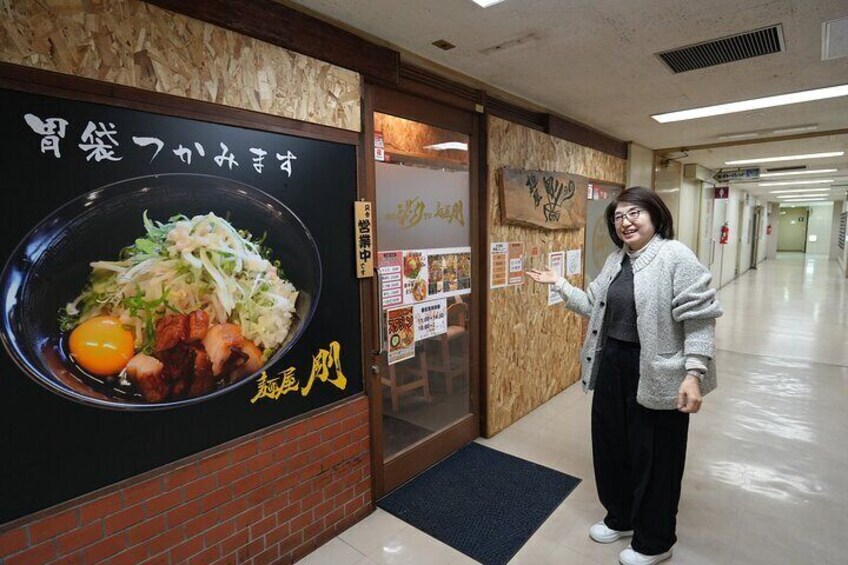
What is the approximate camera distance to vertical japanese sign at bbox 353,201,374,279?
2.29 meters

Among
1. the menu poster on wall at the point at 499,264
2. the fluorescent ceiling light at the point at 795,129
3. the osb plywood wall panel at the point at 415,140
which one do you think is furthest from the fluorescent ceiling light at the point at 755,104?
the osb plywood wall panel at the point at 415,140

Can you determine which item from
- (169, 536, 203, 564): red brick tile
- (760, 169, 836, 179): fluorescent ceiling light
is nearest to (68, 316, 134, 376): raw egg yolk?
(169, 536, 203, 564): red brick tile

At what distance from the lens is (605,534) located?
2293mm

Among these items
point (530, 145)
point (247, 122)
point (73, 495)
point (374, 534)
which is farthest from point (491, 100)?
point (73, 495)

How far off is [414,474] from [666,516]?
59.4 inches

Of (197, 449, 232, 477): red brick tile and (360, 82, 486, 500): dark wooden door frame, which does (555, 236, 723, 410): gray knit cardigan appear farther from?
(197, 449, 232, 477): red brick tile

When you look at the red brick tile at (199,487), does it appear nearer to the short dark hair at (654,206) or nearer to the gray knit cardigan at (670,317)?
the gray knit cardigan at (670,317)

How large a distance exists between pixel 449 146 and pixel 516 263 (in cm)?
113

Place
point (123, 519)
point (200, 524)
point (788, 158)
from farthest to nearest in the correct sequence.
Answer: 1. point (788, 158)
2. point (200, 524)
3. point (123, 519)

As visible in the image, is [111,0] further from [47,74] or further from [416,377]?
[416,377]

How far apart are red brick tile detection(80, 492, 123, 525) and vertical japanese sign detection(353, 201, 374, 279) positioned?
4.43ft

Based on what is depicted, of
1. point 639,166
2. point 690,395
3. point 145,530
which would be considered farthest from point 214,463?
point 639,166

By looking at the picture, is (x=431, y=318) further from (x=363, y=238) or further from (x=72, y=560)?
(x=72, y=560)

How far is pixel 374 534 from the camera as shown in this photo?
2359mm
